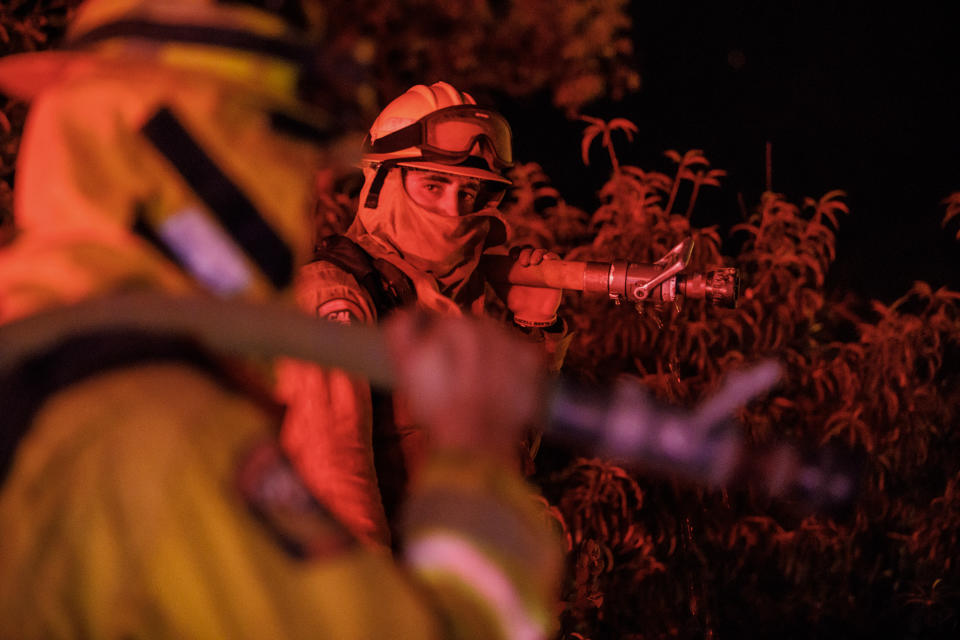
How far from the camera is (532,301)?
3197mm

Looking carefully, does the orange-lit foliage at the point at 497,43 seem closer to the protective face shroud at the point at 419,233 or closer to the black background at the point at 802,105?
the black background at the point at 802,105

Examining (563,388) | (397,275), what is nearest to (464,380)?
(563,388)

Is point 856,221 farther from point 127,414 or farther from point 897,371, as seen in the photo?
point 127,414

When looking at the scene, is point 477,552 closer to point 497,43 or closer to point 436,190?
point 436,190

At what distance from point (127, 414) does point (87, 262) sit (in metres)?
0.24

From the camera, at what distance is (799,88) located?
403 inches

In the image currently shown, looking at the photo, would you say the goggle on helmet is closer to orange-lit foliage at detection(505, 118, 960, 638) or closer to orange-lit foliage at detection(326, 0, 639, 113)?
orange-lit foliage at detection(505, 118, 960, 638)

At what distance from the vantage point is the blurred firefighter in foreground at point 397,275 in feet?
7.56

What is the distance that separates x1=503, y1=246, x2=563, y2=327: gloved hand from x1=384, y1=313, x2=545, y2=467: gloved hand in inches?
79.8

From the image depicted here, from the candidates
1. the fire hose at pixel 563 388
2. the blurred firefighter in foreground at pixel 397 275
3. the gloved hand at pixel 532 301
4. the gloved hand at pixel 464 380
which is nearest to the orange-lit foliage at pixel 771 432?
the gloved hand at pixel 532 301

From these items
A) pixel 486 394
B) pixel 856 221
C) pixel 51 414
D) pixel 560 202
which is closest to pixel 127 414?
pixel 51 414

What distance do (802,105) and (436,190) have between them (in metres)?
8.49

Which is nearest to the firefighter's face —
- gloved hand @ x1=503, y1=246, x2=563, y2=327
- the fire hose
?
gloved hand @ x1=503, y1=246, x2=563, y2=327

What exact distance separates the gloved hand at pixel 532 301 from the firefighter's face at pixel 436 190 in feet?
1.32
